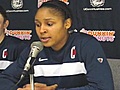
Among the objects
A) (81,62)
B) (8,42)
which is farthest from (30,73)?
(8,42)

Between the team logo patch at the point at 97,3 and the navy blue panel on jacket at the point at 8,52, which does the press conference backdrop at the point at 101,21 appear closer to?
the team logo patch at the point at 97,3

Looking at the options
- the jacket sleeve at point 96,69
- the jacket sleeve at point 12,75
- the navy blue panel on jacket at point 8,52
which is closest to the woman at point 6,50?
the navy blue panel on jacket at point 8,52

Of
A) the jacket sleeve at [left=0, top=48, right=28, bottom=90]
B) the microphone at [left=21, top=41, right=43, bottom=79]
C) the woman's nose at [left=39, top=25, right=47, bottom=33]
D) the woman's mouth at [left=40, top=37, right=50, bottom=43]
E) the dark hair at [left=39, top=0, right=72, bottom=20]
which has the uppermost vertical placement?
the dark hair at [left=39, top=0, right=72, bottom=20]

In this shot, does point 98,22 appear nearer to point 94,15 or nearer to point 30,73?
point 94,15

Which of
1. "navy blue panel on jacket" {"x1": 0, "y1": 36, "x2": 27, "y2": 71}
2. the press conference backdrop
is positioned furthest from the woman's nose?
the press conference backdrop

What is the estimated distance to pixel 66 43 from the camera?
5.10 ft

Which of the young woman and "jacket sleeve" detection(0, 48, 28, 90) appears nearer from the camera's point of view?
the young woman

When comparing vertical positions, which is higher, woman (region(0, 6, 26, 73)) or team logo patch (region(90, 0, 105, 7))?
team logo patch (region(90, 0, 105, 7))

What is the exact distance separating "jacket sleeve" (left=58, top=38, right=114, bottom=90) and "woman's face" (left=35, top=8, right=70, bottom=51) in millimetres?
140

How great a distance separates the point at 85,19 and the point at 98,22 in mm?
105

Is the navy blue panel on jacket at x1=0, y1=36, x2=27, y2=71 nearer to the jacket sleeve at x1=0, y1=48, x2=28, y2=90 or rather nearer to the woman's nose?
the jacket sleeve at x1=0, y1=48, x2=28, y2=90

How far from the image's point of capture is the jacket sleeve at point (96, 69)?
1.38 meters

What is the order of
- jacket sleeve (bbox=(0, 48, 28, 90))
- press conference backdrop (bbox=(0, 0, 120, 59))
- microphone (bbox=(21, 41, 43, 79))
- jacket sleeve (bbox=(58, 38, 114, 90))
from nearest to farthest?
microphone (bbox=(21, 41, 43, 79)), jacket sleeve (bbox=(58, 38, 114, 90)), jacket sleeve (bbox=(0, 48, 28, 90)), press conference backdrop (bbox=(0, 0, 120, 59))

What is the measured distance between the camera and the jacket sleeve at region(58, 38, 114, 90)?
4.54ft
